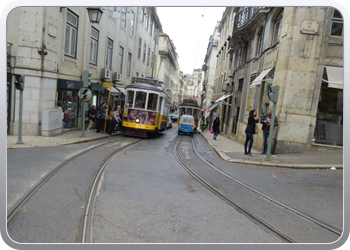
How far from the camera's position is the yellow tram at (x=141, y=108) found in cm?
1244

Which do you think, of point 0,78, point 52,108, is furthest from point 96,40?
point 0,78

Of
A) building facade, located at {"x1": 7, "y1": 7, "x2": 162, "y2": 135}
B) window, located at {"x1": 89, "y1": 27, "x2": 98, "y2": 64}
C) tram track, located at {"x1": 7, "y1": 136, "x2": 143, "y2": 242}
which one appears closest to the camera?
tram track, located at {"x1": 7, "y1": 136, "x2": 143, "y2": 242}

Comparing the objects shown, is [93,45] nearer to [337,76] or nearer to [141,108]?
[141,108]

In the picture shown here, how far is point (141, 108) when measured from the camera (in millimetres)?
12570

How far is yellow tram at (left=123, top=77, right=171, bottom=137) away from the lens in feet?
40.8

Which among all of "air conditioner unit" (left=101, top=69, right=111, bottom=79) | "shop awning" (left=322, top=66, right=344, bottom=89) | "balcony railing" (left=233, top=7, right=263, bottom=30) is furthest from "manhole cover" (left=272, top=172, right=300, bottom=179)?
"air conditioner unit" (left=101, top=69, right=111, bottom=79)

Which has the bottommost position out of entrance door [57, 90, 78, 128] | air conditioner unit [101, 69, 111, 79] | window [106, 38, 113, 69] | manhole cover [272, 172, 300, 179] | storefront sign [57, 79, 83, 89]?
manhole cover [272, 172, 300, 179]

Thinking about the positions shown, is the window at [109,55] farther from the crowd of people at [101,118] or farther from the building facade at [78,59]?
the crowd of people at [101,118]

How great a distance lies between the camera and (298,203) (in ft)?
12.8

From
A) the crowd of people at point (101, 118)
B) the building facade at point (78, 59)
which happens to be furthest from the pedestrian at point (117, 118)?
the building facade at point (78, 59)

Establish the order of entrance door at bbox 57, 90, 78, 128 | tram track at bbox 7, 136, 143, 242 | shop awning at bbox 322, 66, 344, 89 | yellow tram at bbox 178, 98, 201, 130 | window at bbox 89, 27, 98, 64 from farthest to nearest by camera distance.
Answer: yellow tram at bbox 178, 98, 201, 130 → window at bbox 89, 27, 98, 64 → entrance door at bbox 57, 90, 78, 128 → tram track at bbox 7, 136, 143, 242 → shop awning at bbox 322, 66, 344, 89

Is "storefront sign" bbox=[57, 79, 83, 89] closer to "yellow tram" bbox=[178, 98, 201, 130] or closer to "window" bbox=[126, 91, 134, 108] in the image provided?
"window" bbox=[126, 91, 134, 108]

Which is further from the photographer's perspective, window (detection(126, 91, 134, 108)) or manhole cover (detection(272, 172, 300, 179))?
window (detection(126, 91, 134, 108))

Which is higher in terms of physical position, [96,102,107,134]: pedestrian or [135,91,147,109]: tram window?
[135,91,147,109]: tram window
